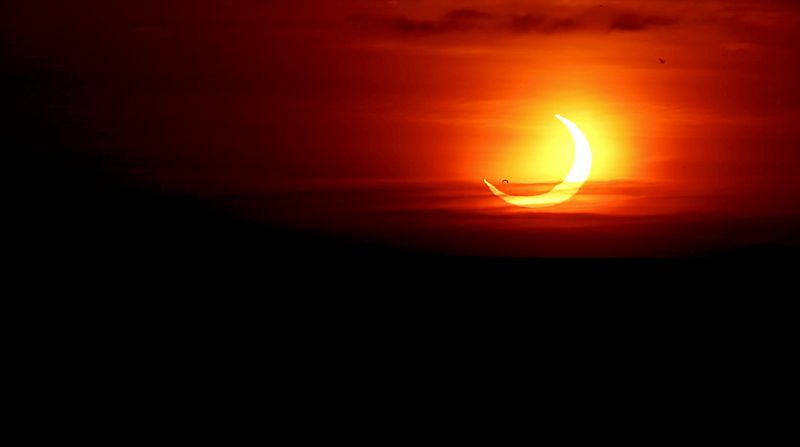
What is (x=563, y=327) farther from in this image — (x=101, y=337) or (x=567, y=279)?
(x=101, y=337)

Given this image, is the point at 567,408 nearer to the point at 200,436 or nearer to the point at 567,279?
the point at 200,436

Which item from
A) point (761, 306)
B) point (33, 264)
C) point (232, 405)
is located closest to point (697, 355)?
point (761, 306)

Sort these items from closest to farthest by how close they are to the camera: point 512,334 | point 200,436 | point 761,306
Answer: point 200,436, point 512,334, point 761,306

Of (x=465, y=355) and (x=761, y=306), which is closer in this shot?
(x=465, y=355)

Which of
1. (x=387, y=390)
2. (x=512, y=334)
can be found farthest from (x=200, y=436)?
(x=512, y=334)

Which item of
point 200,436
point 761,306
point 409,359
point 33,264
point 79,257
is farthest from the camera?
point 79,257

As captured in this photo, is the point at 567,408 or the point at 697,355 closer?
the point at 567,408

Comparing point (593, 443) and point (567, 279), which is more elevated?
point (567, 279)

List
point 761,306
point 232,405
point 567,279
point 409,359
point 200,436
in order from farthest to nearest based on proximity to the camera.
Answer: point 567,279 < point 761,306 < point 409,359 < point 232,405 < point 200,436

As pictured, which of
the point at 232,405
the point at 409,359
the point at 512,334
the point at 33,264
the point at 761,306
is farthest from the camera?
the point at 33,264
